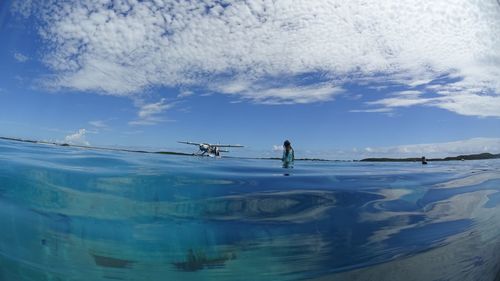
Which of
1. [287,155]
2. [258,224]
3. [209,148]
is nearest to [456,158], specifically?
[287,155]

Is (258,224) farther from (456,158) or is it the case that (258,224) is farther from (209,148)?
(456,158)

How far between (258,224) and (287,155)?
51cm

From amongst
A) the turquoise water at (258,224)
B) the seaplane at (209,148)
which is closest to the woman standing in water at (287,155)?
the turquoise water at (258,224)

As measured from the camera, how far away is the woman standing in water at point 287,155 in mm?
1406

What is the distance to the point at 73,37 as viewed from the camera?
4.73 feet

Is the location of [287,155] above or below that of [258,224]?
above

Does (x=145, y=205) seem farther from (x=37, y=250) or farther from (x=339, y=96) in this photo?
(x=339, y=96)

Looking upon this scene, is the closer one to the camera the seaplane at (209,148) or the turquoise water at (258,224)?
the seaplane at (209,148)

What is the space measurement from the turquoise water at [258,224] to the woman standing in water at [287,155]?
71 mm

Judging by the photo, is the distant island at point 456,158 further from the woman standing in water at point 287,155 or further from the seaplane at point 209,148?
the seaplane at point 209,148

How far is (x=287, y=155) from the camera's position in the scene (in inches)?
57.7

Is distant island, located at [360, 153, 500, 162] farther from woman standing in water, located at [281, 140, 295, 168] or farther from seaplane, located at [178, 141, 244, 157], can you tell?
seaplane, located at [178, 141, 244, 157]

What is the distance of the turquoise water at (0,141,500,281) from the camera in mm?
1612

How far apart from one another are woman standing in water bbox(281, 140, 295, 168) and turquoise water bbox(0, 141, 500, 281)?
0.07 metres
